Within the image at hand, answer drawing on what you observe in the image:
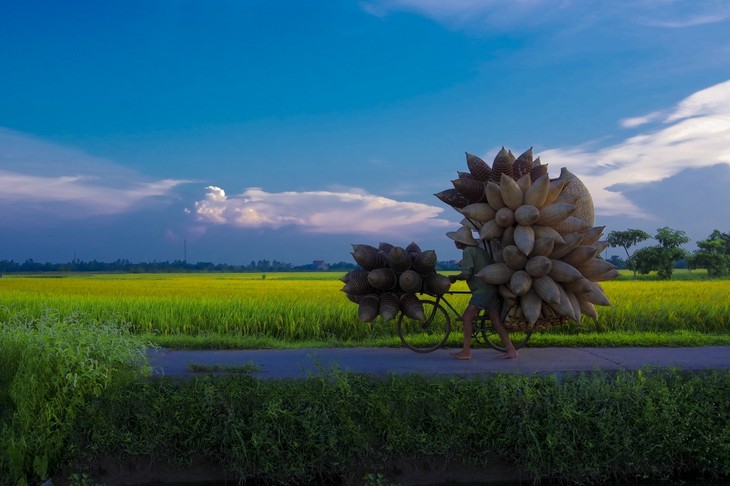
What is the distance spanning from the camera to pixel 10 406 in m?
6.31

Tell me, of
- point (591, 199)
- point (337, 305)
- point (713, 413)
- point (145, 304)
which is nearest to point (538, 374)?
point (713, 413)

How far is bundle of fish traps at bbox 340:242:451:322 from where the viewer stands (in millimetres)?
8016

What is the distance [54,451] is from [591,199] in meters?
6.35

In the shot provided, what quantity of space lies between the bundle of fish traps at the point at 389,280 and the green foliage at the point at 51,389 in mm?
2751

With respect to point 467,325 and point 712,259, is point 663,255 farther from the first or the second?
point 467,325

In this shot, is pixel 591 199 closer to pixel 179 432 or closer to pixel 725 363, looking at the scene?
pixel 725 363

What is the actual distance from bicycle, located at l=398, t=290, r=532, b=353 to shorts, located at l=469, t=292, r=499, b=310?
1.40 feet

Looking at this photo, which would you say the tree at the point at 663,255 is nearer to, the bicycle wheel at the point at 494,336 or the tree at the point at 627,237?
the tree at the point at 627,237

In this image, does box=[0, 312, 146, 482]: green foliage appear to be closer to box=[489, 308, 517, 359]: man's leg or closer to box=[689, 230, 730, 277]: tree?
box=[489, 308, 517, 359]: man's leg

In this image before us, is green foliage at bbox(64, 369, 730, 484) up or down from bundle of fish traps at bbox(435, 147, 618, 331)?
down

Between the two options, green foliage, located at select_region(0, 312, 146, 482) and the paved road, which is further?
the paved road

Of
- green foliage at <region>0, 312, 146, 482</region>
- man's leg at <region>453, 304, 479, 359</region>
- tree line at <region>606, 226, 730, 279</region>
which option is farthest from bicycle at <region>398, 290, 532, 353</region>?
tree line at <region>606, 226, 730, 279</region>

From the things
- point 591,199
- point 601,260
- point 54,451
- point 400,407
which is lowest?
point 54,451

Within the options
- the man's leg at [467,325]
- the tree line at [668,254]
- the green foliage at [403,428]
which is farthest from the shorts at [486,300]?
the tree line at [668,254]
